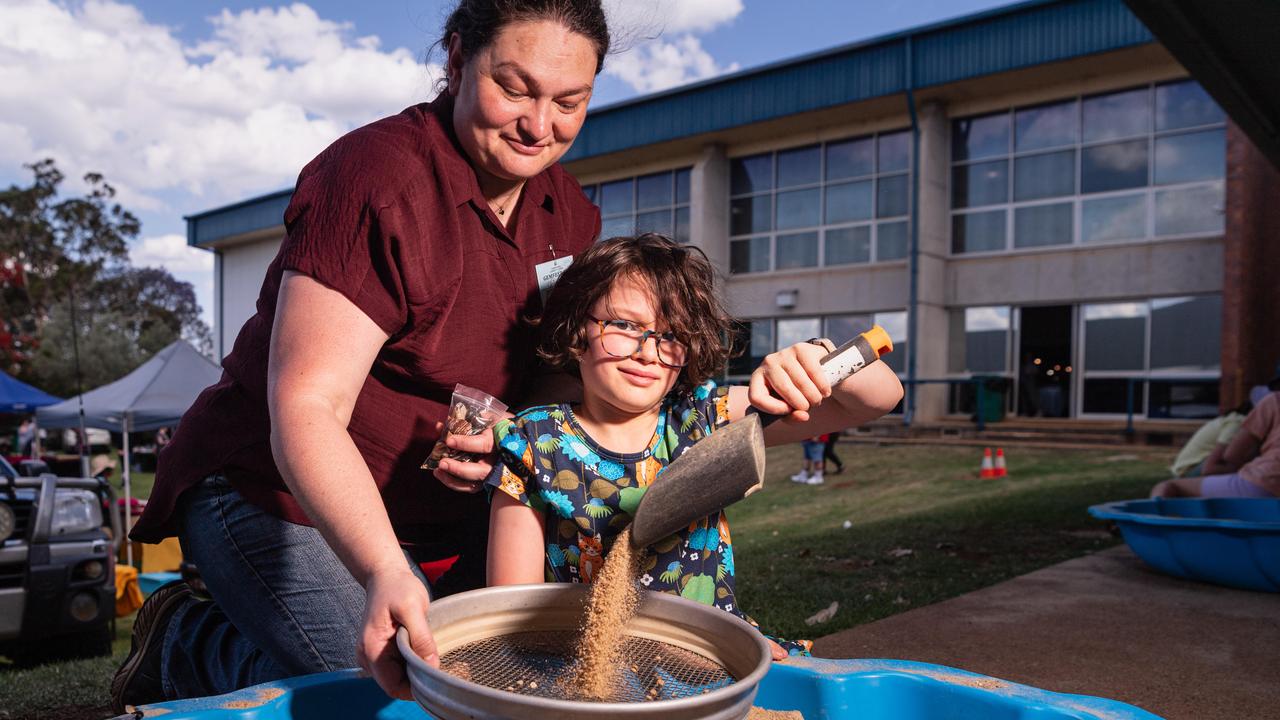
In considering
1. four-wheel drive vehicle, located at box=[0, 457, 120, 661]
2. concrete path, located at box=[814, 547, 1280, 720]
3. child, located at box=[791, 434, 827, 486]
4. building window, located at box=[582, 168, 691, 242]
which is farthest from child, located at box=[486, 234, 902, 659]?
building window, located at box=[582, 168, 691, 242]

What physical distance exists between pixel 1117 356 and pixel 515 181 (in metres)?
13.6

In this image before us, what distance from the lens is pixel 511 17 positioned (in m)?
1.64

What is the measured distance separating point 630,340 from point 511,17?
2.22 ft

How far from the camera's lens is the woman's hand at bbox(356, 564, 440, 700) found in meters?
1.16

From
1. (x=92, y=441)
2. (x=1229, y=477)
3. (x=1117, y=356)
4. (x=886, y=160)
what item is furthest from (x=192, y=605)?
(x=92, y=441)

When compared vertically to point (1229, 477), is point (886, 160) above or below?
above

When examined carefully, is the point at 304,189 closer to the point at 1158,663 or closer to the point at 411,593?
the point at 411,593

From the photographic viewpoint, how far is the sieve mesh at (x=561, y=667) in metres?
1.34

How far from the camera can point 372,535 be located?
126cm

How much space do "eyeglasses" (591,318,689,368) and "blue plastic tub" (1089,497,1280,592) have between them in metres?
3.04

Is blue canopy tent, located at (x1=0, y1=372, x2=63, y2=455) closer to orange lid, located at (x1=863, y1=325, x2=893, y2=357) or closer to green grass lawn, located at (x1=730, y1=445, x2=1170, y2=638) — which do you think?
green grass lawn, located at (x1=730, y1=445, x2=1170, y2=638)

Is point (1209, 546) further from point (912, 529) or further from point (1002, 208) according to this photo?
point (1002, 208)

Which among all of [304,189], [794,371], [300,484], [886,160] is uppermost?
[886,160]

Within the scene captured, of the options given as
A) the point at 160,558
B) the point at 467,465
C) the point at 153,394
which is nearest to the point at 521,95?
the point at 467,465
